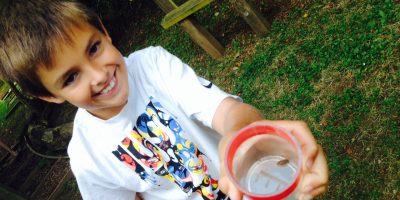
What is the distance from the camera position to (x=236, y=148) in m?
1.17

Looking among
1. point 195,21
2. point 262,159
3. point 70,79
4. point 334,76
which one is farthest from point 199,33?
point 262,159

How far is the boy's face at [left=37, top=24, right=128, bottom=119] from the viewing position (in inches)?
64.9

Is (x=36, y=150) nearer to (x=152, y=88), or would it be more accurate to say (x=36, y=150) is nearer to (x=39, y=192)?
(x=39, y=192)

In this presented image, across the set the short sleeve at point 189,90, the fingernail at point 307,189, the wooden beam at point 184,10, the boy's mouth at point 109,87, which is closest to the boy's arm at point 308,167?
the fingernail at point 307,189

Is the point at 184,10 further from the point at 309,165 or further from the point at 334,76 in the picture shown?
the point at 309,165

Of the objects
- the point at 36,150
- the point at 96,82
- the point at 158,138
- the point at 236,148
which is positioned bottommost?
the point at 36,150

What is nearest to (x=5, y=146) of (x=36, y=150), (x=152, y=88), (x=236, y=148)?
(x=36, y=150)

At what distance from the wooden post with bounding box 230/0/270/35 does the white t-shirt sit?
89.0 inches

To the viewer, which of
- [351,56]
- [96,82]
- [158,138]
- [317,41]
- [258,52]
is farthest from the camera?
[258,52]

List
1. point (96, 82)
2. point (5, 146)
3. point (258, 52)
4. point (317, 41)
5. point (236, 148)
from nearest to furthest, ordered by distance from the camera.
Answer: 1. point (236, 148)
2. point (96, 82)
3. point (317, 41)
4. point (258, 52)
5. point (5, 146)

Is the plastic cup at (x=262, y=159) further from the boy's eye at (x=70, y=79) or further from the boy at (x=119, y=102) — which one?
the boy's eye at (x=70, y=79)

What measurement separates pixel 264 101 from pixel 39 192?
3.80 meters

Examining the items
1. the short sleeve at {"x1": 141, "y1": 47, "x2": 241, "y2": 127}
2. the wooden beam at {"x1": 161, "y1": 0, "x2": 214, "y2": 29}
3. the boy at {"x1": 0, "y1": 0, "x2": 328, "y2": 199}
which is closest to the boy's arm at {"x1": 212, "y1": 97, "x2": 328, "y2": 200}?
the boy at {"x1": 0, "y1": 0, "x2": 328, "y2": 199}

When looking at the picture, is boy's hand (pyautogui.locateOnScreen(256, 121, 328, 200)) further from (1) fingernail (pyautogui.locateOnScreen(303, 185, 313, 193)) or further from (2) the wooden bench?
(2) the wooden bench
